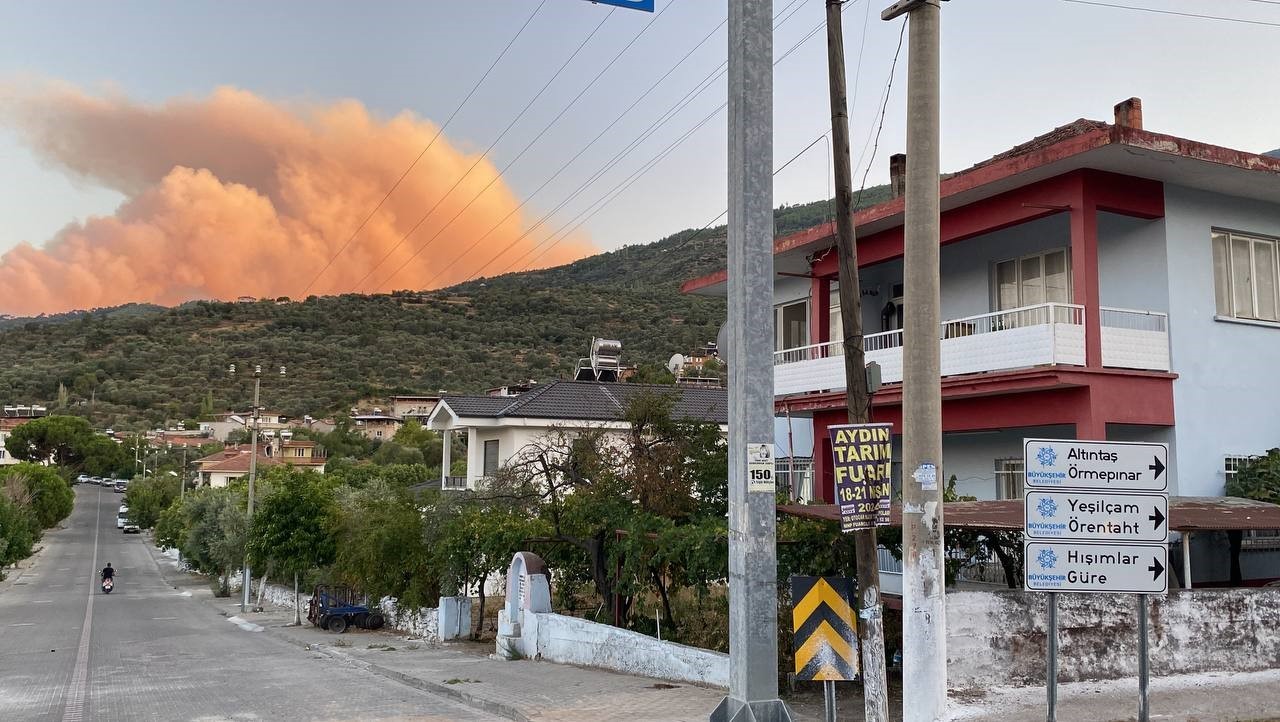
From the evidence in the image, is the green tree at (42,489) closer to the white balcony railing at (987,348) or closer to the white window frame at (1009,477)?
the white balcony railing at (987,348)

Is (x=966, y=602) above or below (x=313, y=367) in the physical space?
below

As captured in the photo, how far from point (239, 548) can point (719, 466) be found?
33.9 meters

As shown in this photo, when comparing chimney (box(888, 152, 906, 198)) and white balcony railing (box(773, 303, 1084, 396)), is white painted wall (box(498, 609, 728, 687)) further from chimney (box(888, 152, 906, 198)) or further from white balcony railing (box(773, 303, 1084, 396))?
chimney (box(888, 152, 906, 198))

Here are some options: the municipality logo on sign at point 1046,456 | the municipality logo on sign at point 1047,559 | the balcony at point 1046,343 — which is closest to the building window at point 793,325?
the balcony at point 1046,343

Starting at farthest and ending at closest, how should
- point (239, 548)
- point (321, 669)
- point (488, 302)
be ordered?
1. point (488, 302)
2. point (239, 548)
3. point (321, 669)

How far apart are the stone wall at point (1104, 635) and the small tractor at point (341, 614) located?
21.2 metres

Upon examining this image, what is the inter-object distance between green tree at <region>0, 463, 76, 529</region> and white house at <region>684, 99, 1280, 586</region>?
80071 millimetres

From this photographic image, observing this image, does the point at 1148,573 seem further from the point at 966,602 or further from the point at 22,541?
the point at 22,541

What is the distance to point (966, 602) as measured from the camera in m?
10.1

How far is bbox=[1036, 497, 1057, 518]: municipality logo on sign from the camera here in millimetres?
7609

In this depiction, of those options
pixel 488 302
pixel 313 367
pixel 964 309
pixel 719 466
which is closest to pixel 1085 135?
pixel 964 309

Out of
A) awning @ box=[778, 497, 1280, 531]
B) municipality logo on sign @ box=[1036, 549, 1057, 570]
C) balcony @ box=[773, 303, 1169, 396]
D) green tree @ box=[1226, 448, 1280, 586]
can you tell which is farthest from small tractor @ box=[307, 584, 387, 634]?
municipality logo on sign @ box=[1036, 549, 1057, 570]

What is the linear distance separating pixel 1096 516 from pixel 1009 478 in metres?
10.6

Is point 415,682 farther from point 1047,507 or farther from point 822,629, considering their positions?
point 1047,507
